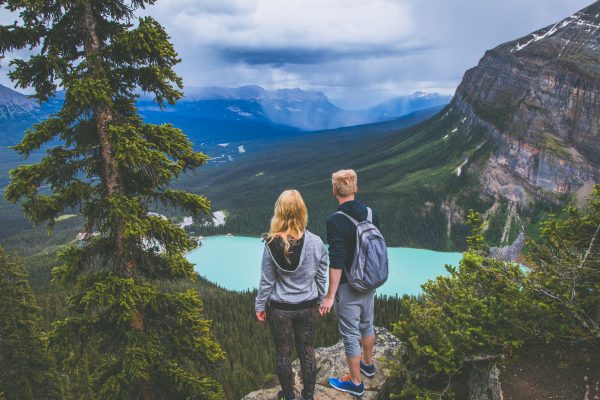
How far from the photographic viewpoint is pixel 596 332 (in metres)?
7.50

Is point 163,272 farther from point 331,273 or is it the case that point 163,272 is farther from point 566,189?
point 566,189

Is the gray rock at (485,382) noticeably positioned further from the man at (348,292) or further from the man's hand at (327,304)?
A: the man's hand at (327,304)

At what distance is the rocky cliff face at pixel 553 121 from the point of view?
510ft

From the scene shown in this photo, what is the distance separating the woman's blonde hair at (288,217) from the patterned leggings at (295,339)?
4.96ft

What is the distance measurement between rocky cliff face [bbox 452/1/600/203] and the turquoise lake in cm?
5299

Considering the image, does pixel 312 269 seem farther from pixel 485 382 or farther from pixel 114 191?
pixel 114 191

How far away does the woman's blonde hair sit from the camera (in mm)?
7625

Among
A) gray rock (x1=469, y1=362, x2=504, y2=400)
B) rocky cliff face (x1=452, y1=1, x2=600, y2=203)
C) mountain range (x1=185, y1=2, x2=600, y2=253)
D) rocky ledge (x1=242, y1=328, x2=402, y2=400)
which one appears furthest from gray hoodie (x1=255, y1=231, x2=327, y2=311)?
rocky cliff face (x1=452, y1=1, x2=600, y2=203)

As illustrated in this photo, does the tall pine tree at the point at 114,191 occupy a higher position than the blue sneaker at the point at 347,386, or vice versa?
the tall pine tree at the point at 114,191

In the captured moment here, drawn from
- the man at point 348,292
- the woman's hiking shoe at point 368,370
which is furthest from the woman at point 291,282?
the woman's hiking shoe at point 368,370

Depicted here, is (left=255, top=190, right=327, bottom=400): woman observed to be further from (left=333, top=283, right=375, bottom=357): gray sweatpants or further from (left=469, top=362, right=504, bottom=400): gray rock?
(left=469, top=362, right=504, bottom=400): gray rock

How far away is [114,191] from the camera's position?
32.6 ft

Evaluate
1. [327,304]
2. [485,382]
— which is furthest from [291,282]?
[485,382]

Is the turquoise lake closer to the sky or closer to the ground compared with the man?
closer to the ground
